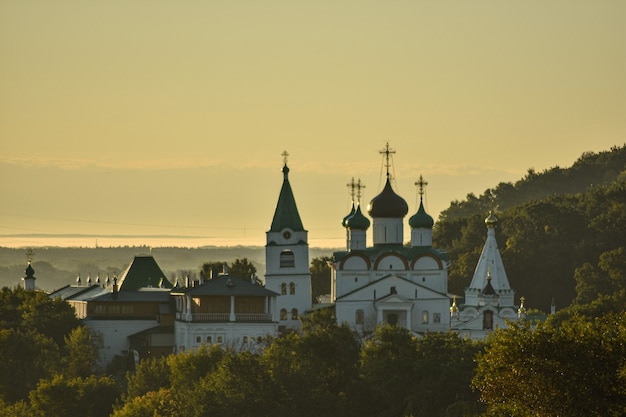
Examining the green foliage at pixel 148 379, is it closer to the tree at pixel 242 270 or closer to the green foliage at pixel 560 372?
the tree at pixel 242 270

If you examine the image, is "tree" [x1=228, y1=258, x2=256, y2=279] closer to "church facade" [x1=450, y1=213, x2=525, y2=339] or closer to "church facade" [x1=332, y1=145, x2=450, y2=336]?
"church facade" [x1=332, y1=145, x2=450, y2=336]

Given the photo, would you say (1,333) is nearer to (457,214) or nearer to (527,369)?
(527,369)

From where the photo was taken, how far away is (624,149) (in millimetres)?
161500

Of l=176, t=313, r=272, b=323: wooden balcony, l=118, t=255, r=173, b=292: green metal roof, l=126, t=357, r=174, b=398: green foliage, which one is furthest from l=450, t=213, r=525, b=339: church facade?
l=126, t=357, r=174, b=398: green foliage

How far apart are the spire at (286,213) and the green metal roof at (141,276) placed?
6562 millimetres

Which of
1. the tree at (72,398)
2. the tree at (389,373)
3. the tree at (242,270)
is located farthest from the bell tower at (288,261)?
the tree at (389,373)

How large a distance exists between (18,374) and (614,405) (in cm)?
3882

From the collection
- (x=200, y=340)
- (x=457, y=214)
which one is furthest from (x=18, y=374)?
(x=457, y=214)

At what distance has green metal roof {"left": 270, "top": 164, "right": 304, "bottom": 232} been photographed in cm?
8988

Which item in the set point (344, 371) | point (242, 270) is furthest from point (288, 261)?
point (344, 371)

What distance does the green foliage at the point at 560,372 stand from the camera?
152ft

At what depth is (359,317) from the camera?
89.1 meters

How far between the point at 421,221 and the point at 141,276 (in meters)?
13.0

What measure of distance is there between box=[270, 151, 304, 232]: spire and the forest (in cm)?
480
